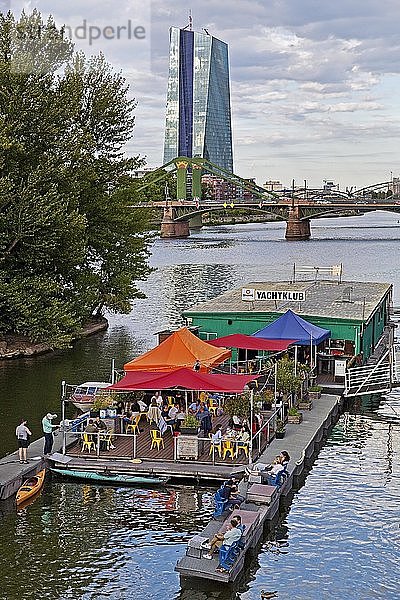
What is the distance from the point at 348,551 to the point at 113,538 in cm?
574

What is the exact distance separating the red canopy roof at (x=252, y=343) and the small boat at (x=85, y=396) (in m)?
5.23

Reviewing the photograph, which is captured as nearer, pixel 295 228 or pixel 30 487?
pixel 30 487

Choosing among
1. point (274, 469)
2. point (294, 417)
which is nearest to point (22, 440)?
point (274, 469)

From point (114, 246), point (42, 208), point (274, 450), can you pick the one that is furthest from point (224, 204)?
point (274, 450)

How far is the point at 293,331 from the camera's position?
121ft

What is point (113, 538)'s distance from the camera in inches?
843

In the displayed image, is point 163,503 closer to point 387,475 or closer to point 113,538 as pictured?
point 113,538

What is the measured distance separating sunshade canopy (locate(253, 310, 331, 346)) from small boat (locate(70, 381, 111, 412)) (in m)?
7.38

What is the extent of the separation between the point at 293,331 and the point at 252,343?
2390mm

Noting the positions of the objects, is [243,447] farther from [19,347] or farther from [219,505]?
[19,347]

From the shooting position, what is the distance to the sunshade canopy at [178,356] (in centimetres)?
→ 3072

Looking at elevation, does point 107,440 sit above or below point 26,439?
below

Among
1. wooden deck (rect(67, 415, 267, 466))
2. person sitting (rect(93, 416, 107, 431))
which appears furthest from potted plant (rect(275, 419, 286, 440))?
person sitting (rect(93, 416, 107, 431))

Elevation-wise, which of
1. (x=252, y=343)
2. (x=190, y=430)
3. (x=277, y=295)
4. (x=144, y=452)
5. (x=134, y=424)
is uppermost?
(x=277, y=295)
